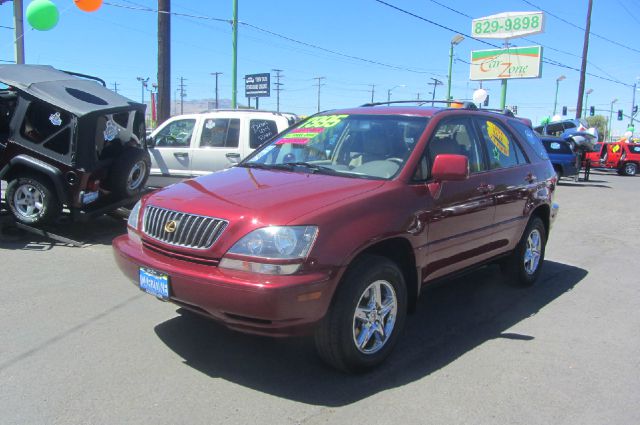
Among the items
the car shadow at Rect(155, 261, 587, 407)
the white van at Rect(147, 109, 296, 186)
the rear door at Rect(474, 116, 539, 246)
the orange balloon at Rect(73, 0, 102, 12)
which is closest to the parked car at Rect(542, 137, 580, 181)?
the white van at Rect(147, 109, 296, 186)

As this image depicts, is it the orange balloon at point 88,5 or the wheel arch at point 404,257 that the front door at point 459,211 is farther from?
the orange balloon at point 88,5

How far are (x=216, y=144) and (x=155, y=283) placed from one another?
6.27m

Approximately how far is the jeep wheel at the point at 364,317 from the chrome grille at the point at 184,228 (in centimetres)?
85

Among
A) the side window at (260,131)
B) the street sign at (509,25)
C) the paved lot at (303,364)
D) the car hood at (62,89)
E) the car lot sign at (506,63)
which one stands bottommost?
the paved lot at (303,364)

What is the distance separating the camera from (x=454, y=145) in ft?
14.8

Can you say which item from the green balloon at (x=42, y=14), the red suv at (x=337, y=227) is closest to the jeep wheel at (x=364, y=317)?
the red suv at (x=337, y=227)

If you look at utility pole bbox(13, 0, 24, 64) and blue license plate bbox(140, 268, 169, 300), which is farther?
utility pole bbox(13, 0, 24, 64)

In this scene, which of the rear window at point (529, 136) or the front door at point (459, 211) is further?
the rear window at point (529, 136)

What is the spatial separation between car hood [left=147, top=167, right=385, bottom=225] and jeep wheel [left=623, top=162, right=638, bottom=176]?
3046 cm

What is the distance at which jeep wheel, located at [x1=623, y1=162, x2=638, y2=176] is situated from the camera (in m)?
29.3

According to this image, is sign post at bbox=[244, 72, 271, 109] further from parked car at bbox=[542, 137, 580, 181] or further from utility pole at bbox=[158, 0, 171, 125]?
utility pole at bbox=[158, 0, 171, 125]

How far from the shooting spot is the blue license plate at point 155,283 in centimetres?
337

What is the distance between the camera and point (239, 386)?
11.1 feet

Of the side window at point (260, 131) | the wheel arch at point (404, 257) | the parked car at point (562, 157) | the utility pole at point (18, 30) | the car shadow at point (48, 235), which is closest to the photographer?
the wheel arch at point (404, 257)
